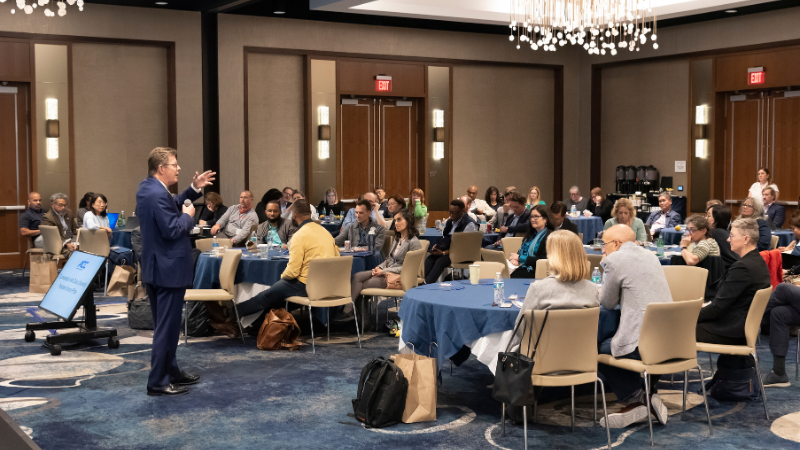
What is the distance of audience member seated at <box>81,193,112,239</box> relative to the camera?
10.5 m

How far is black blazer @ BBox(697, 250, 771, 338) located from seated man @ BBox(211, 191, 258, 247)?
5767 mm

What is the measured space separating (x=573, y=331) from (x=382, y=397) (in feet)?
4.16

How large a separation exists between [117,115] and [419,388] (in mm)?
9848

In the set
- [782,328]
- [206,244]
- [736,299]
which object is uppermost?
[206,244]

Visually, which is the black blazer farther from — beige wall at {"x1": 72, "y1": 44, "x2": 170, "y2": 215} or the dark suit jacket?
beige wall at {"x1": 72, "y1": 44, "x2": 170, "y2": 215}

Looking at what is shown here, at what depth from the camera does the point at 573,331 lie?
14.8 feet

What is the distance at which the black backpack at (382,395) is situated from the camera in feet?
16.4

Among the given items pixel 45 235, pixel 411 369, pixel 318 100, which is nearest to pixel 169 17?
pixel 318 100

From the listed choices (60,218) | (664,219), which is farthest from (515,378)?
(60,218)

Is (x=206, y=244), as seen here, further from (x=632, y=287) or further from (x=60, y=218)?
(x=632, y=287)

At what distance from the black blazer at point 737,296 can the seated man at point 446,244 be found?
14.4 ft

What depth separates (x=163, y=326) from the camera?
5.68 m

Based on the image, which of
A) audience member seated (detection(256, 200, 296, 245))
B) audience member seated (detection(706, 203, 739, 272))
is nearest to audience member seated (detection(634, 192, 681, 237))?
audience member seated (detection(706, 203, 739, 272))

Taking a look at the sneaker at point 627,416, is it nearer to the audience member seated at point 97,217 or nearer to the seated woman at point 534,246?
the seated woman at point 534,246
